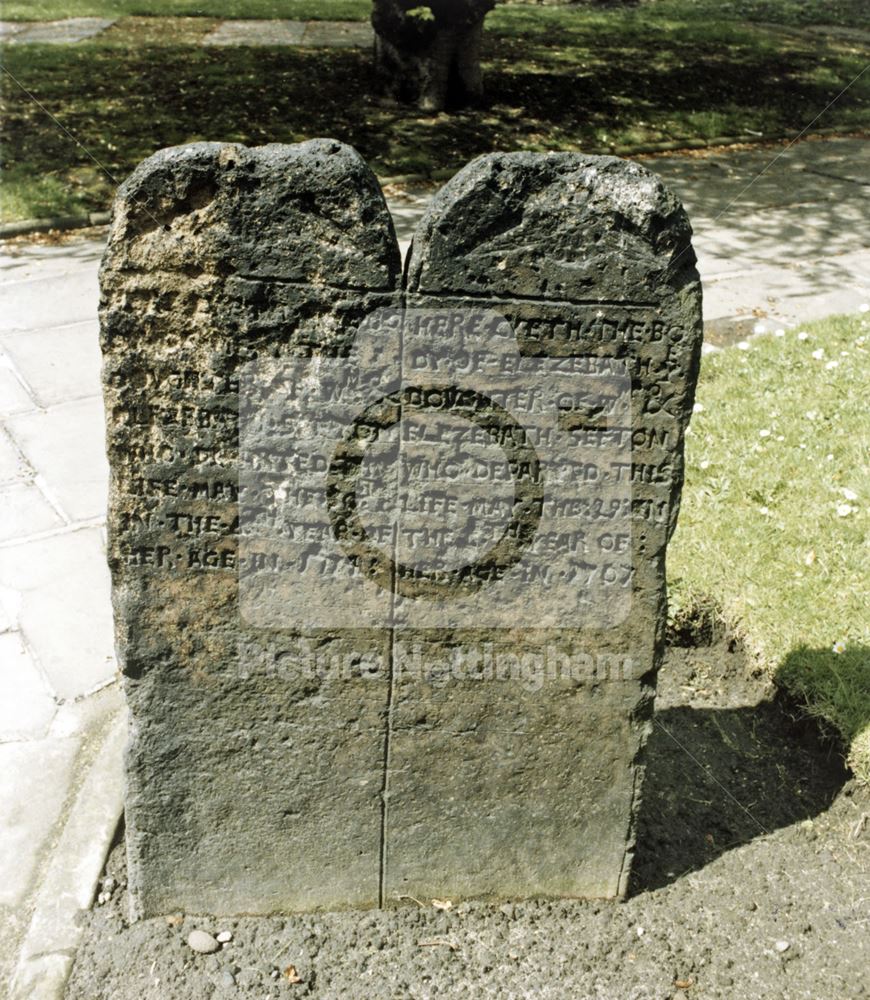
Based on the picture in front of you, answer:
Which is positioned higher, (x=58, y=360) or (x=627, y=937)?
(x=58, y=360)

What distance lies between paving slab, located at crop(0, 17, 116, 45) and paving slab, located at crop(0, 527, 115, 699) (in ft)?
35.4

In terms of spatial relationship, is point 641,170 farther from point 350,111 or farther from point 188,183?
point 350,111

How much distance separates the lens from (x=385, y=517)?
275 centimetres

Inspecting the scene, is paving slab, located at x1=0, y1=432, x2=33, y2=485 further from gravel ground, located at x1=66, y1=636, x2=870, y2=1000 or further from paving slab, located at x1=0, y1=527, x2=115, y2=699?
gravel ground, located at x1=66, y1=636, x2=870, y2=1000

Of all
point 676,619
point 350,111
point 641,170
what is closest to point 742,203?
point 350,111

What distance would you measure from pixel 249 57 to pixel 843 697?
38.5 feet

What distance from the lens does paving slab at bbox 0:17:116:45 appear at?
44.2ft

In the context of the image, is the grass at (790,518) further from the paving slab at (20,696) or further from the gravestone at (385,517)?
the paving slab at (20,696)

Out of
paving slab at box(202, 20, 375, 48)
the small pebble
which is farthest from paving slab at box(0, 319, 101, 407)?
paving slab at box(202, 20, 375, 48)

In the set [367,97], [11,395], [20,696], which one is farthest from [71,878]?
[367,97]

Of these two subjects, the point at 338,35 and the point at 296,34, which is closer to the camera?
the point at 296,34

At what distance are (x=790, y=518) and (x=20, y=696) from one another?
11.0 ft

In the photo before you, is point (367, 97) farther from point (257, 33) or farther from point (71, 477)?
point (71, 477)

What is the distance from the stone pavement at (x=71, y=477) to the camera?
332 centimetres
